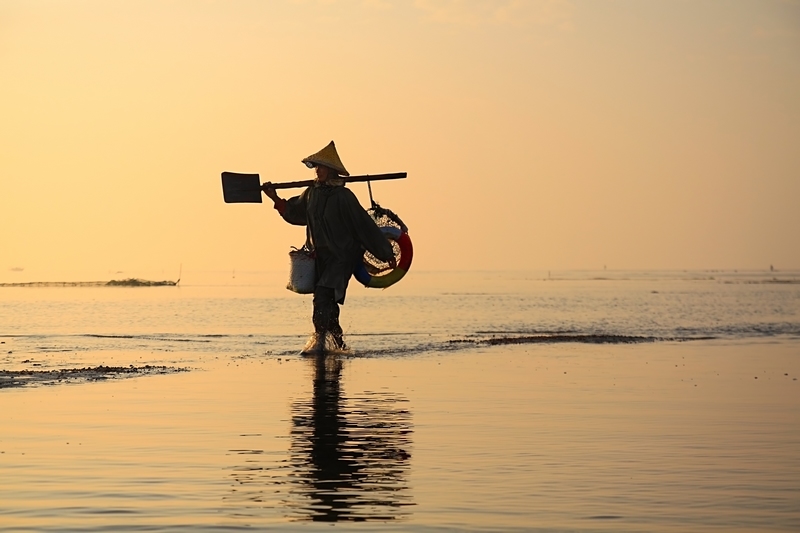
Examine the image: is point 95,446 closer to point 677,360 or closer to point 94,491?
point 94,491

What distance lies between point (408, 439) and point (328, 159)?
29.1 feet

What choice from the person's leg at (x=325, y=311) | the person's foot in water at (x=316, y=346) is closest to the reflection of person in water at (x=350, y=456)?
the person's foot in water at (x=316, y=346)

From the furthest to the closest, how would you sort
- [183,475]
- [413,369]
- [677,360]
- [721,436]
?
1. [677,360]
2. [413,369]
3. [721,436]
4. [183,475]

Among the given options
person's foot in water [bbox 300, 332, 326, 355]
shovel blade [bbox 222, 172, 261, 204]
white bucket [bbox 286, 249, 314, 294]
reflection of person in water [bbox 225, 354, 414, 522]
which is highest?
shovel blade [bbox 222, 172, 261, 204]

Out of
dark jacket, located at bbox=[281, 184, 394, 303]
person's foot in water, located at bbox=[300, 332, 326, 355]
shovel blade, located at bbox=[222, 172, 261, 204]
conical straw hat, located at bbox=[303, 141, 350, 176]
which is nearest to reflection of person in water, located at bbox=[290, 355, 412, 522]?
person's foot in water, located at bbox=[300, 332, 326, 355]

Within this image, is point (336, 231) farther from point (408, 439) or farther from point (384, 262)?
point (408, 439)

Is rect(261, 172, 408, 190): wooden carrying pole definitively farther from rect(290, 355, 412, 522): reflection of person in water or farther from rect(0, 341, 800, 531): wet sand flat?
rect(290, 355, 412, 522): reflection of person in water

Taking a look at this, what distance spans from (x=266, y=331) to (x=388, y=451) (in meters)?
15.7

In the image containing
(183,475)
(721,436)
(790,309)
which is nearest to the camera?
(183,475)

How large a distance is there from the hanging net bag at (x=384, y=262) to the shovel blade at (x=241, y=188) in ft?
5.19

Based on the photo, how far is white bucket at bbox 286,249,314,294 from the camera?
18234mm

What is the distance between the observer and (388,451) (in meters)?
8.92

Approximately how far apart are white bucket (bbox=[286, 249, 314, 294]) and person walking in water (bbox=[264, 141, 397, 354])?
8 centimetres

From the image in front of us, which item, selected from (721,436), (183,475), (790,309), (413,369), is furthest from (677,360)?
Result: (790,309)
